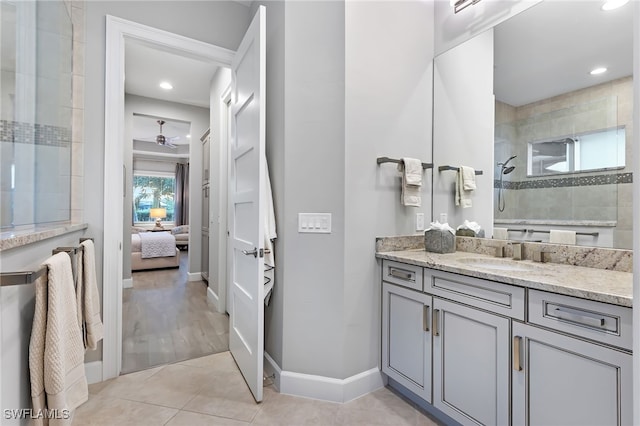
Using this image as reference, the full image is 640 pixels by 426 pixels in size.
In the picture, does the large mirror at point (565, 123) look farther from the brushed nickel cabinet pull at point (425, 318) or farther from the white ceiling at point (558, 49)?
the brushed nickel cabinet pull at point (425, 318)

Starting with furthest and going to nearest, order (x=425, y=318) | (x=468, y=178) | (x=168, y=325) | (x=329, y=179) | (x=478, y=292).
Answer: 1. (x=168, y=325)
2. (x=468, y=178)
3. (x=329, y=179)
4. (x=425, y=318)
5. (x=478, y=292)

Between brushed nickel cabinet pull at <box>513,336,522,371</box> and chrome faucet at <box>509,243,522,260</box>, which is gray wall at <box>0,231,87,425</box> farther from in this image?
chrome faucet at <box>509,243,522,260</box>

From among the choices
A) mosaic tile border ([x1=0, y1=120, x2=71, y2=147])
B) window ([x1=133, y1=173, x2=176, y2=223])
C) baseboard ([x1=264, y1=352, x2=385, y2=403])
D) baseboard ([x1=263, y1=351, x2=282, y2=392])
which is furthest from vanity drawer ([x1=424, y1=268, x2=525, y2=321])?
window ([x1=133, y1=173, x2=176, y2=223])

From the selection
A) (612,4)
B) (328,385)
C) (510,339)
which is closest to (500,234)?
(510,339)

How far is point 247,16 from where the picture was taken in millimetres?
2600

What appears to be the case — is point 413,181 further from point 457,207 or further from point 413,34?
point 413,34

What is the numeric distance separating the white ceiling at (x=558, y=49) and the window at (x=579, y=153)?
0.27 m

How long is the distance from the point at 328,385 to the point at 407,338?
1.88 feet

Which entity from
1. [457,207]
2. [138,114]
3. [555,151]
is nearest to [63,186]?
[457,207]

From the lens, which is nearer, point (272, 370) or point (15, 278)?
point (15, 278)

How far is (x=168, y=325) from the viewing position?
308 cm

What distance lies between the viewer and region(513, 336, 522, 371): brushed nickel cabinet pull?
129 cm

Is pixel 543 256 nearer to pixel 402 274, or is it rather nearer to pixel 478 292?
pixel 478 292

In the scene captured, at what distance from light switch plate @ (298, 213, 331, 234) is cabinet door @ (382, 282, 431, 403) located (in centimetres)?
56
